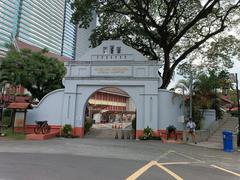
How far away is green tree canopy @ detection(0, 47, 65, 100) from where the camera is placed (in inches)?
1145

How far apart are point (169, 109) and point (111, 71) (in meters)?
5.69

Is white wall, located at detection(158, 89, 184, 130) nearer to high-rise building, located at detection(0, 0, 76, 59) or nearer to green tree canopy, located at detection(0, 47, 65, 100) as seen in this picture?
green tree canopy, located at detection(0, 47, 65, 100)

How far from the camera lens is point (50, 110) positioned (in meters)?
24.0

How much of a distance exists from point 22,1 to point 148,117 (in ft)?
229

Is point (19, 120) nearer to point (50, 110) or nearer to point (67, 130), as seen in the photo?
point (50, 110)

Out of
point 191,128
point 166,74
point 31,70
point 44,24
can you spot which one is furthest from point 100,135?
point 44,24

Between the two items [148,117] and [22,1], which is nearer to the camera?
[148,117]

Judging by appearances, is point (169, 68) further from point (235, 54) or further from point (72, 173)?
point (72, 173)

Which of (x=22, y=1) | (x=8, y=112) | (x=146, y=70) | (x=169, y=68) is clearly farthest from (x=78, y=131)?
(x=22, y=1)

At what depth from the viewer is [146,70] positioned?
22891 millimetres

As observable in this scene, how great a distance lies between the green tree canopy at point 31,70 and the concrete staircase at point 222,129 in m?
18.4

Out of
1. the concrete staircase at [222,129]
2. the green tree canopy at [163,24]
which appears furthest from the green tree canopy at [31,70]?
the concrete staircase at [222,129]

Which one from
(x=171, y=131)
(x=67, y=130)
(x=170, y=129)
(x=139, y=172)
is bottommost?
(x=139, y=172)

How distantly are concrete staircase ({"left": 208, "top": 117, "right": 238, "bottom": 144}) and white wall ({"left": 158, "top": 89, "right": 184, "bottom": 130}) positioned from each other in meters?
2.68
